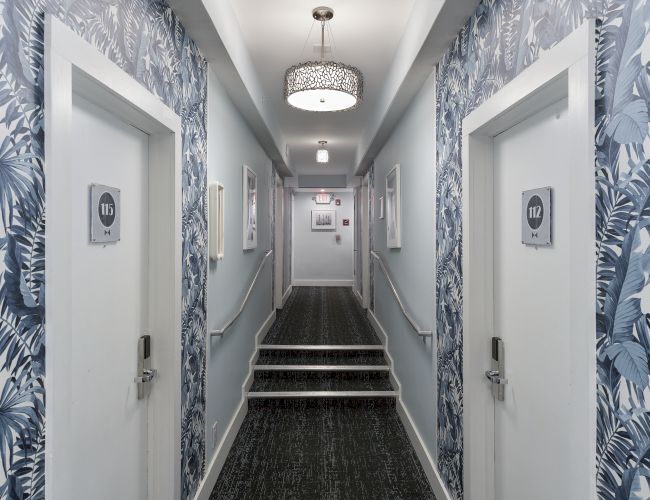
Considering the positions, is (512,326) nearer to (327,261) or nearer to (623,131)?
(623,131)

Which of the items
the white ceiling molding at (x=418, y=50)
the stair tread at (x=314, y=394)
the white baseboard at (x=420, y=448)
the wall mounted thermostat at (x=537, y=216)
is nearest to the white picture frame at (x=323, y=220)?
the white baseboard at (x=420, y=448)

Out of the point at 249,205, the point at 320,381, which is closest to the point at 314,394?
the point at 320,381

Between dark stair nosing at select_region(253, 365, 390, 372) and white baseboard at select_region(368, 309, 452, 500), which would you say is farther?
dark stair nosing at select_region(253, 365, 390, 372)

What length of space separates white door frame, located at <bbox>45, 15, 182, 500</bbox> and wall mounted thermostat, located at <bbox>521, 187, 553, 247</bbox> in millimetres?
1429

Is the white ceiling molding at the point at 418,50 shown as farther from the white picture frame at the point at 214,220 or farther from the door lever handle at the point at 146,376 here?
the door lever handle at the point at 146,376

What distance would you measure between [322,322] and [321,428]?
8.43ft

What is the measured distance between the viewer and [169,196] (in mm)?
1881

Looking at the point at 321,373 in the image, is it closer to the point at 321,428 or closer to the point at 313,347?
the point at 313,347

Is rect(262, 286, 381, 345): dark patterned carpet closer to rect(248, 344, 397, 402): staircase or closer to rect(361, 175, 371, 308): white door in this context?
rect(248, 344, 397, 402): staircase

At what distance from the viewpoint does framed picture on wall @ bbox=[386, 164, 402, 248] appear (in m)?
3.65

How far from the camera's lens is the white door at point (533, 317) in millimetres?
1365

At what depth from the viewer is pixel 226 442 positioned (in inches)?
114

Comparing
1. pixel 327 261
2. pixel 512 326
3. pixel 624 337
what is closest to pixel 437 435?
pixel 512 326

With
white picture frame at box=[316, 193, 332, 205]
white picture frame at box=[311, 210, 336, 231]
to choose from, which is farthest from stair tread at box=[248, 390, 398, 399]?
white picture frame at box=[316, 193, 332, 205]
